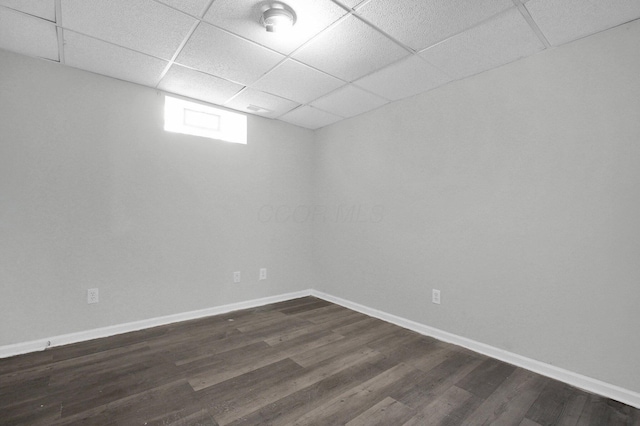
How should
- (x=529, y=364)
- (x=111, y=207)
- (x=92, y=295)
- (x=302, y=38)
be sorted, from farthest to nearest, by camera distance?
1. (x=111, y=207)
2. (x=92, y=295)
3. (x=529, y=364)
4. (x=302, y=38)

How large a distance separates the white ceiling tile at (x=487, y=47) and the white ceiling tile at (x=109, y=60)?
7.46ft

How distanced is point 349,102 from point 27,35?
2693 millimetres

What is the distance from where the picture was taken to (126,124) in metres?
2.84

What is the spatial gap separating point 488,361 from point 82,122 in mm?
4029

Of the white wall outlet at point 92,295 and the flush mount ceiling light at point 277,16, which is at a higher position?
the flush mount ceiling light at point 277,16

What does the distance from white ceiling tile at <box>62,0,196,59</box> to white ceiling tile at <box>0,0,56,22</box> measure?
59 mm

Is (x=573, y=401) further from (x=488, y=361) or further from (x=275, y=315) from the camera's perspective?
(x=275, y=315)

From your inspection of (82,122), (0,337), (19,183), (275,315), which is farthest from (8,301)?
(275,315)

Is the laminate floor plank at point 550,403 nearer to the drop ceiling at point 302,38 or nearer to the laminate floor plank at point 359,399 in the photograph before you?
the laminate floor plank at point 359,399

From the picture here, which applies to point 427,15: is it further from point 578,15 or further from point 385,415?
point 385,415

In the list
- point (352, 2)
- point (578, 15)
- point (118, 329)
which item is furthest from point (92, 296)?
point (578, 15)

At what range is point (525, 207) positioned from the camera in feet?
7.49

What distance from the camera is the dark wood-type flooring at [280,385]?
1671 millimetres

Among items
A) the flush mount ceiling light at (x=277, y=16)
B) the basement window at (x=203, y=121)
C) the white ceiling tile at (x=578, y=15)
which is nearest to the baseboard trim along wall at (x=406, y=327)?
the basement window at (x=203, y=121)
